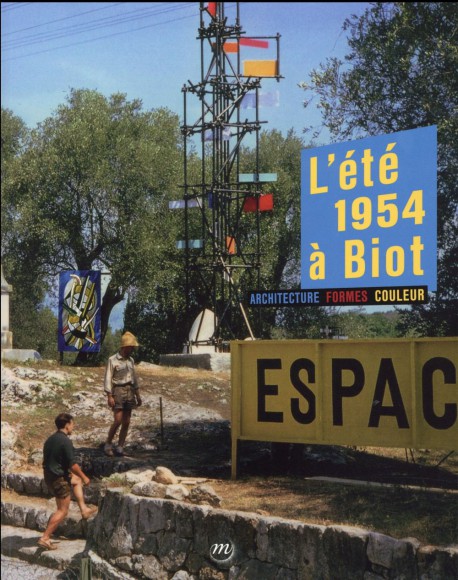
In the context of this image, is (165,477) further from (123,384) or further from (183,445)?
(183,445)

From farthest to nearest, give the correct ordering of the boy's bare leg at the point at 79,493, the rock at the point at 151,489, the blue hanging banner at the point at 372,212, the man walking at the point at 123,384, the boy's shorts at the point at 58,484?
the man walking at the point at 123,384 < the blue hanging banner at the point at 372,212 < the boy's bare leg at the point at 79,493 < the boy's shorts at the point at 58,484 < the rock at the point at 151,489

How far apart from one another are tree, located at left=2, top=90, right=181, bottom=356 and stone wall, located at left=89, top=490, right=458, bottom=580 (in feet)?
24.3

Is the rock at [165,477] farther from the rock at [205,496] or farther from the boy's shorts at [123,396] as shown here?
the boy's shorts at [123,396]

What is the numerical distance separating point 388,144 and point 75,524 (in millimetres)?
5752

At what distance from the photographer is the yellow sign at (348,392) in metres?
9.74

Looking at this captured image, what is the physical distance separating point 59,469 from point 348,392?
10.5ft

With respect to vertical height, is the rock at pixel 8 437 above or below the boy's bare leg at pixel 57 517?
above

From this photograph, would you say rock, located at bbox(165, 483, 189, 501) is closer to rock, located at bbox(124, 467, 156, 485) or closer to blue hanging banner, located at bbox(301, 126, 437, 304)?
rock, located at bbox(124, 467, 156, 485)

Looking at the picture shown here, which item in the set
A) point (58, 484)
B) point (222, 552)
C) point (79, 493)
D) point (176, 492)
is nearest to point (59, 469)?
point (58, 484)

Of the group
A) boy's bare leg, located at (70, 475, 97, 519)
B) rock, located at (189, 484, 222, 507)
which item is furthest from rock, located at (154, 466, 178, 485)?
boy's bare leg, located at (70, 475, 97, 519)

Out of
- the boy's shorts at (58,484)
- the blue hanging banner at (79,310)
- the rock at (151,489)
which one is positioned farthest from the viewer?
the blue hanging banner at (79,310)

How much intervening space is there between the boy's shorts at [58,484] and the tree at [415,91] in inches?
263

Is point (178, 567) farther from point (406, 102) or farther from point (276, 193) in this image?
point (276, 193)

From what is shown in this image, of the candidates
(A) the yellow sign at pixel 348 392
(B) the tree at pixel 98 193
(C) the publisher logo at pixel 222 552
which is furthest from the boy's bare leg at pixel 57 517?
(B) the tree at pixel 98 193
